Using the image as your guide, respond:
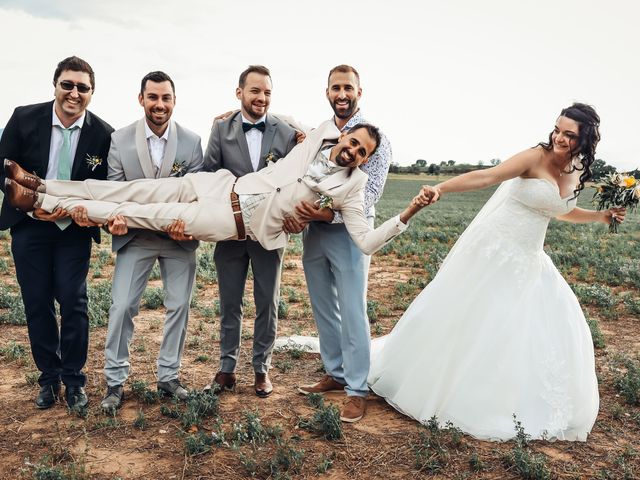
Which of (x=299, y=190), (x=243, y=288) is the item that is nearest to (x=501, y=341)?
(x=299, y=190)

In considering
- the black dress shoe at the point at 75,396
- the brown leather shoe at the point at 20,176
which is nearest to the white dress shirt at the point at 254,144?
the brown leather shoe at the point at 20,176

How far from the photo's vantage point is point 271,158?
18.1 ft

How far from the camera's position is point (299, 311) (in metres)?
→ 9.22

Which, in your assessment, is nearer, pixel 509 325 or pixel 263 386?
pixel 509 325

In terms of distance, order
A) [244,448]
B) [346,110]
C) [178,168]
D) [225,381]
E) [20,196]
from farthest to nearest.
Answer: [225,381] < [178,168] < [346,110] < [20,196] < [244,448]

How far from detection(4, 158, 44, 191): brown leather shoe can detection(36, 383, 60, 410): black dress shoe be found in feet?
5.95

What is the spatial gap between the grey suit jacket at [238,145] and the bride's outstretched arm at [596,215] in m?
2.73

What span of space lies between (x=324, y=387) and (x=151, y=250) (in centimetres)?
211

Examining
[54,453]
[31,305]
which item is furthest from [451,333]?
[31,305]

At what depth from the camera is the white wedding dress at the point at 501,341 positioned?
504 centimetres

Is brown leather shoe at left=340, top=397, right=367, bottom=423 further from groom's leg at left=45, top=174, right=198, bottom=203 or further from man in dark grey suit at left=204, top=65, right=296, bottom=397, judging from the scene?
groom's leg at left=45, top=174, right=198, bottom=203

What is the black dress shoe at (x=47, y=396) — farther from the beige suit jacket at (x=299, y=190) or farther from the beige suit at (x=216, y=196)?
the beige suit jacket at (x=299, y=190)

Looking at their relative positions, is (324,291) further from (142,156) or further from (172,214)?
(142,156)

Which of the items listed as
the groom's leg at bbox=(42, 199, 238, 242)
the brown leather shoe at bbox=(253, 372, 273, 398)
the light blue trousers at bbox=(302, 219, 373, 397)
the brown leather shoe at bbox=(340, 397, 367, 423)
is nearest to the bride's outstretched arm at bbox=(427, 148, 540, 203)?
the light blue trousers at bbox=(302, 219, 373, 397)
